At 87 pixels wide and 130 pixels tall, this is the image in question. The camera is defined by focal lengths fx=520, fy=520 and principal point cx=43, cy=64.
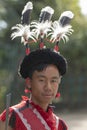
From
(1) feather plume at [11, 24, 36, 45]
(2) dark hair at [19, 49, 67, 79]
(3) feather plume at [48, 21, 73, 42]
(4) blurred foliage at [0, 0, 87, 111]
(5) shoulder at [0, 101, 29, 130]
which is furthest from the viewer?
(4) blurred foliage at [0, 0, 87, 111]

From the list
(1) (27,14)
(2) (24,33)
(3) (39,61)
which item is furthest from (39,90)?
(1) (27,14)

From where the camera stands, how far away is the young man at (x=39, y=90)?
3.15 metres

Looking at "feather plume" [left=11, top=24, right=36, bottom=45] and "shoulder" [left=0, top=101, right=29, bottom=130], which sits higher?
"feather plume" [left=11, top=24, right=36, bottom=45]

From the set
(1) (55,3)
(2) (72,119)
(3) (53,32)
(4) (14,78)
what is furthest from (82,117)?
(3) (53,32)

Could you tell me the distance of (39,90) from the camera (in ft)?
10.4

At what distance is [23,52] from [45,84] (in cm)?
1078

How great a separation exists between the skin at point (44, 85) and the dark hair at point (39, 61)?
35mm

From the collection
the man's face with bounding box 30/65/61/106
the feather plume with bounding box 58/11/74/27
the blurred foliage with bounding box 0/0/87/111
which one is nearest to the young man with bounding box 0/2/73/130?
the man's face with bounding box 30/65/61/106

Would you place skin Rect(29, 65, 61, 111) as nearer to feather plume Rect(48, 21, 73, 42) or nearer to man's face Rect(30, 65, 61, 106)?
man's face Rect(30, 65, 61, 106)

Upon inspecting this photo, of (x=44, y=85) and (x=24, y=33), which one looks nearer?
(x=44, y=85)

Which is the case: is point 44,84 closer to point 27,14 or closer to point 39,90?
point 39,90

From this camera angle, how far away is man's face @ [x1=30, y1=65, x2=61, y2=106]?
3154mm

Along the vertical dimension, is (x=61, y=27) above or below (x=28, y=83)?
above

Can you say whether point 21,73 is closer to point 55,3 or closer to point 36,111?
point 36,111
